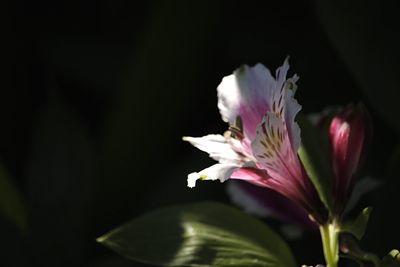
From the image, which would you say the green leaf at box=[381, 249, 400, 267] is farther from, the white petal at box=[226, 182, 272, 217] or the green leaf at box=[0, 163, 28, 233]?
the green leaf at box=[0, 163, 28, 233]

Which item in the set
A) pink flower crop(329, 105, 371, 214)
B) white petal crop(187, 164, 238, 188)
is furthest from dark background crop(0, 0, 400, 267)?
white petal crop(187, 164, 238, 188)

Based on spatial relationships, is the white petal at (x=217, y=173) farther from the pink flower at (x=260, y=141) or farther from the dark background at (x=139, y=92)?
the dark background at (x=139, y=92)

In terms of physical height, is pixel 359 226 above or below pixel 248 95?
below

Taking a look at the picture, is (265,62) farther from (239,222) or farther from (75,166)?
(239,222)

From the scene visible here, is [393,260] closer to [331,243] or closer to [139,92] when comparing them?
[331,243]

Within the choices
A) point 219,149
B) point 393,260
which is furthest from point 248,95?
point 393,260

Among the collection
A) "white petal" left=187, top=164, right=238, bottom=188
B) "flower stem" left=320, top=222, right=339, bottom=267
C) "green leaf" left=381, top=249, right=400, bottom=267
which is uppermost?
"white petal" left=187, top=164, right=238, bottom=188

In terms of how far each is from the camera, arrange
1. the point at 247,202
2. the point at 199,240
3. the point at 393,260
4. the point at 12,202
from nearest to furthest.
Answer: the point at 393,260 → the point at 199,240 → the point at 247,202 → the point at 12,202

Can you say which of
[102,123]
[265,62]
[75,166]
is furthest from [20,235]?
[265,62]
